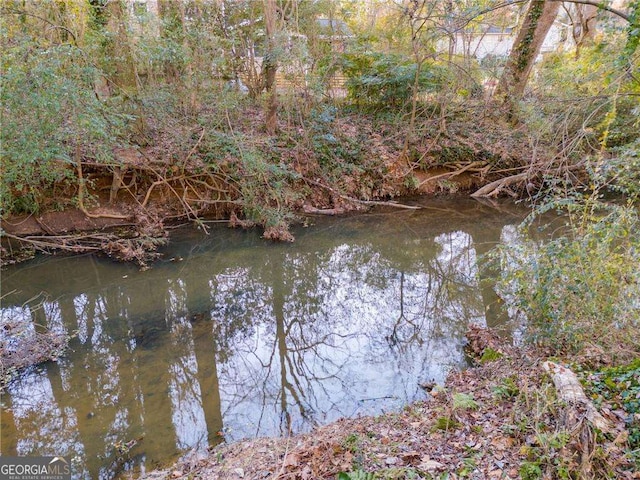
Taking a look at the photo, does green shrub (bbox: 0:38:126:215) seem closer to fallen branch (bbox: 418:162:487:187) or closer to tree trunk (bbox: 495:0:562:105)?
fallen branch (bbox: 418:162:487:187)

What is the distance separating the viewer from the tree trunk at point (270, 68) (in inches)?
408

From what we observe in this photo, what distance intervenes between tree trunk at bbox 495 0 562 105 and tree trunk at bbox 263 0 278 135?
22.2ft

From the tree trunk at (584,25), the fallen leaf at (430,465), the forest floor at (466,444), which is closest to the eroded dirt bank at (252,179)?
the tree trunk at (584,25)

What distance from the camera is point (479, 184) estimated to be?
13164 mm

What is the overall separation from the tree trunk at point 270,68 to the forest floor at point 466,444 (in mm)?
9353

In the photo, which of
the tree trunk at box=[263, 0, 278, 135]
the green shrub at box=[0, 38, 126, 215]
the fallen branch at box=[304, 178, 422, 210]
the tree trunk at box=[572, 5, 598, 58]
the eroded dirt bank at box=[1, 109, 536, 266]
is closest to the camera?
the green shrub at box=[0, 38, 126, 215]

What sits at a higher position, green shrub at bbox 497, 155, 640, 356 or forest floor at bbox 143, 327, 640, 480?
green shrub at bbox 497, 155, 640, 356

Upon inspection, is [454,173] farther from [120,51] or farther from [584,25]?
[120,51]

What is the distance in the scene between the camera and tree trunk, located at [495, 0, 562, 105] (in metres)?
11.6

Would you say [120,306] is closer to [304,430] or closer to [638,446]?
[304,430]

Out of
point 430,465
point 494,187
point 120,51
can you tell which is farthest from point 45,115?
point 494,187

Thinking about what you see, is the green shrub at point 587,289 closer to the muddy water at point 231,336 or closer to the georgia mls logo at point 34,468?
the muddy water at point 231,336

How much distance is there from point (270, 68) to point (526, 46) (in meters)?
7.53

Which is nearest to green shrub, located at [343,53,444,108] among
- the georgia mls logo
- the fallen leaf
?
the fallen leaf
